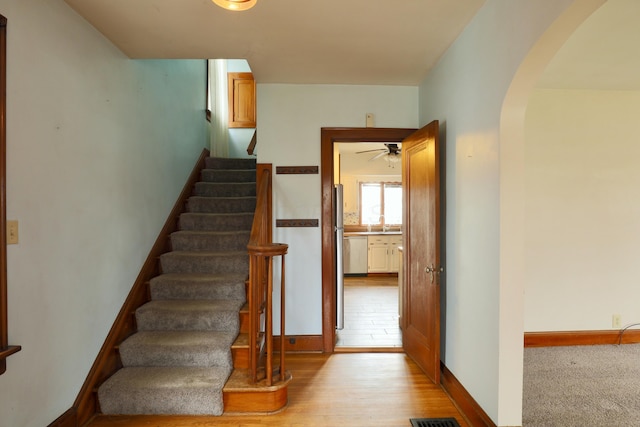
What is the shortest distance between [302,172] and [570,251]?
2.75 m

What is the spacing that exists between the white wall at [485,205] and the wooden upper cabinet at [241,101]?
11.7 ft

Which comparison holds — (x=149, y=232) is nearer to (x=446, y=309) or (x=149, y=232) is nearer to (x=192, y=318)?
(x=192, y=318)

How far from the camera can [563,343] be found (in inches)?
135

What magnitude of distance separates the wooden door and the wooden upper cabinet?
3.09 metres

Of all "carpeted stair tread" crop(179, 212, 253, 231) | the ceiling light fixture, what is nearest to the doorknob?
"carpeted stair tread" crop(179, 212, 253, 231)

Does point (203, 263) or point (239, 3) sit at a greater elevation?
point (239, 3)

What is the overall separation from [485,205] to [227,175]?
10.6ft

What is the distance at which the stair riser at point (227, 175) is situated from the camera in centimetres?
444

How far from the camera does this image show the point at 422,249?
282cm

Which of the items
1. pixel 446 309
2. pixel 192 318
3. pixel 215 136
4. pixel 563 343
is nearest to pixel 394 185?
pixel 215 136

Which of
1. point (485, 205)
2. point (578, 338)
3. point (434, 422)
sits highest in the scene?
point (485, 205)

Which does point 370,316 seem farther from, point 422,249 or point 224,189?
point 224,189

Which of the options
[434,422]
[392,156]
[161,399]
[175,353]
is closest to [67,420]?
[161,399]

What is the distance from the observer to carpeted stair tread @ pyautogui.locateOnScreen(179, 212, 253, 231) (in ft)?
12.1
